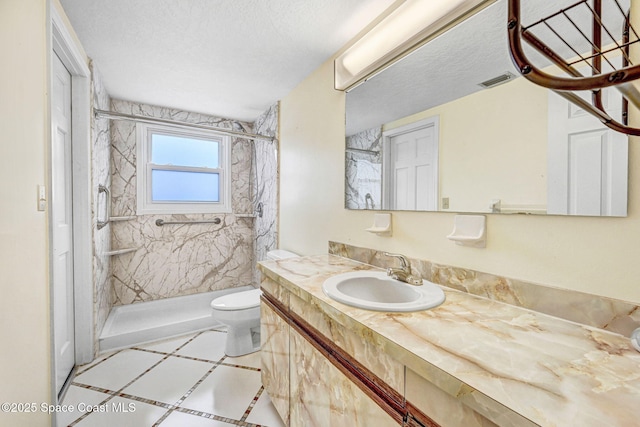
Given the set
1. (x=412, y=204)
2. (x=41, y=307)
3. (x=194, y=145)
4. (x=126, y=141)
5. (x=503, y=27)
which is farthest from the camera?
(x=194, y=145)

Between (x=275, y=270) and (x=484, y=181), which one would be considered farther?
(x=275, y=270)

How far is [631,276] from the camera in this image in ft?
2.40

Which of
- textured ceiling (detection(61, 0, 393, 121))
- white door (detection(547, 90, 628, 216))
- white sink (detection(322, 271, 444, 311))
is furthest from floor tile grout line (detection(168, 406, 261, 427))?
textured ceiling (detection(61, 0, 393, 121))

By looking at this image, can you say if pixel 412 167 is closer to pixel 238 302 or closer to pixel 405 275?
pixel 405 275

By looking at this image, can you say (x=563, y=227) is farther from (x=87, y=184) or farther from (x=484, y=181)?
(x=87, y=184)

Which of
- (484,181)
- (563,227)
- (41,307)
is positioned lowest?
(41,307)

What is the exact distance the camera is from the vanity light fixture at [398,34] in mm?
1120

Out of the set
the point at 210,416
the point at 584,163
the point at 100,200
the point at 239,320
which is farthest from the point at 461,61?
the point at 100,200

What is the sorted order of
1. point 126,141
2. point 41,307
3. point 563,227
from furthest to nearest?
point 126,141 → point 41,307 → point 563,227

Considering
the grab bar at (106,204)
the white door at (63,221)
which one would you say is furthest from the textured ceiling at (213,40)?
the grab bar at (106,204)

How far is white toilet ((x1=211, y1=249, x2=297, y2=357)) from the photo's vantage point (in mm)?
2016

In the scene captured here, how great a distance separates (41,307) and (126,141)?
2178mm

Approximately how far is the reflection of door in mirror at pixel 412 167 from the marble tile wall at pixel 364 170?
58 millimetres

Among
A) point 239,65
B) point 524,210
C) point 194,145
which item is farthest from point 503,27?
point 194,145
